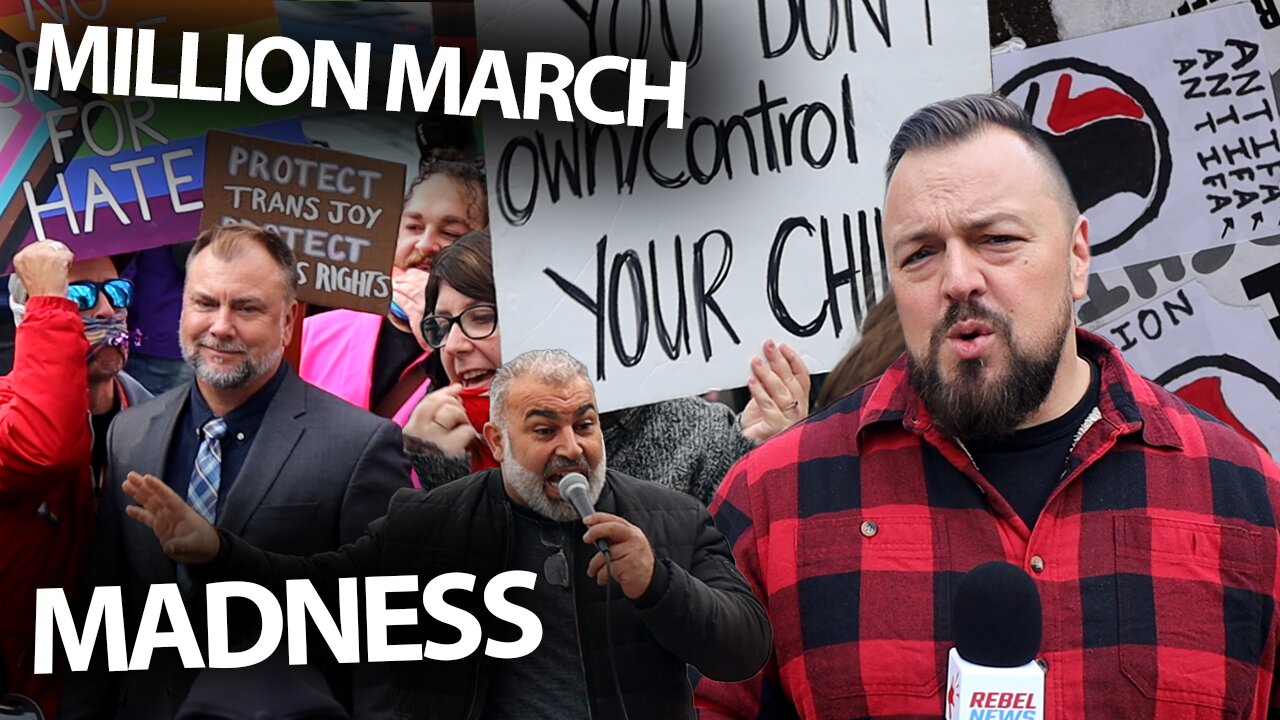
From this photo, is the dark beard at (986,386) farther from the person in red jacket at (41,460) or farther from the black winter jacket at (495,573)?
the person in red jacket at (41,460)

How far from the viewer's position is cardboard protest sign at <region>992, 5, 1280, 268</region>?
4133 mm

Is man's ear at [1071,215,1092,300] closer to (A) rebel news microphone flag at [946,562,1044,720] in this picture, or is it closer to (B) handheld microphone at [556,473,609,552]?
(A) rebel news microphone flag at [946,562,1044,720]

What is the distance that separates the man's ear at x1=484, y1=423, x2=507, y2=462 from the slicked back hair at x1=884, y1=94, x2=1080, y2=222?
1.30m

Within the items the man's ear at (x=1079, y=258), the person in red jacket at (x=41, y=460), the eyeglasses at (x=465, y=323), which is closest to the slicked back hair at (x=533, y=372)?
the eyeglasses at (x=465, y=323)

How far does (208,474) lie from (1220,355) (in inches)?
106

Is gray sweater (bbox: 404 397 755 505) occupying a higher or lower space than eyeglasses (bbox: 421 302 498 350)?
lower

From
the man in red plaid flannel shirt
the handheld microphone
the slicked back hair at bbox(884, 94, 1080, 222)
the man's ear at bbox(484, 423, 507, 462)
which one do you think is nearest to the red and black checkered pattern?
Answer: the man in red plaid flannel shirt

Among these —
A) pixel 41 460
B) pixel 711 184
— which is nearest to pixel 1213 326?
pixel 711 184

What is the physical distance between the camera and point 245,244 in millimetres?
3506

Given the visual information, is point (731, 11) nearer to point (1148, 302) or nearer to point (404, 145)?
point (404, 145)

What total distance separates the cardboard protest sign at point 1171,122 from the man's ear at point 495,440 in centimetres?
177

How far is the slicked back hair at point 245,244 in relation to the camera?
3.49 metres

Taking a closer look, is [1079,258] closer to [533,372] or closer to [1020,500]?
[1020,500]

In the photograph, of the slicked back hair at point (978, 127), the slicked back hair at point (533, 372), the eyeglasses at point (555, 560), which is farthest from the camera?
the slicked back hair at point (533, 372)
